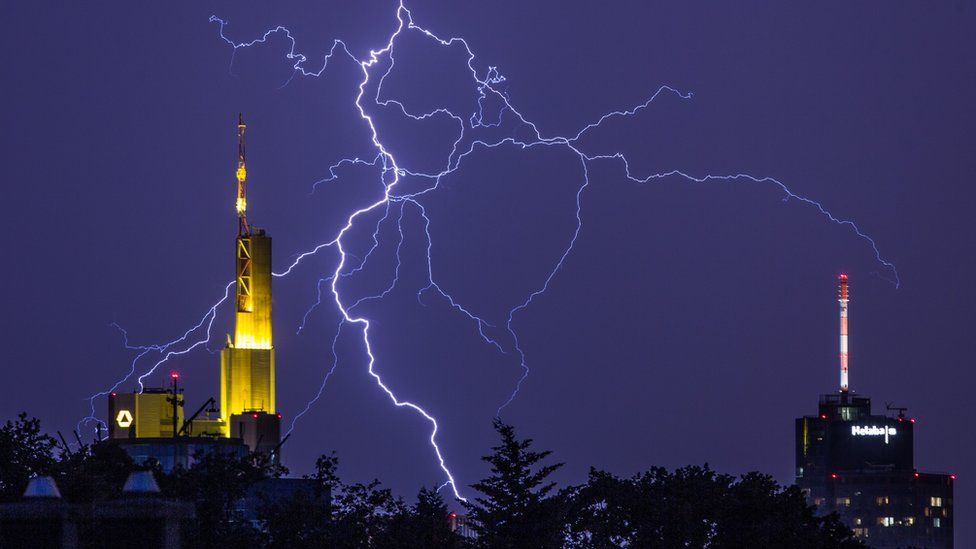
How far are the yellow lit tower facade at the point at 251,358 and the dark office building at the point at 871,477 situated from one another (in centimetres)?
10025

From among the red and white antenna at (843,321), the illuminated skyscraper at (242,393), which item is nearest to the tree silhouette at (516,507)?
the illuminated skyscraper at (242,393)

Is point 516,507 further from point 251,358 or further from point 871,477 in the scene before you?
point 871,477

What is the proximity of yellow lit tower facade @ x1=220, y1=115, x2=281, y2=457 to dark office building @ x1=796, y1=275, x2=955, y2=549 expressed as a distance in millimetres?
100250

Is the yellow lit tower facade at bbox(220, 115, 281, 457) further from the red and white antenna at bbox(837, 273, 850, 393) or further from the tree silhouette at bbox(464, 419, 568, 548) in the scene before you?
the red and white antenna at bbox(837, 273, 850, 393)

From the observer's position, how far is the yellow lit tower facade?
3201 inches

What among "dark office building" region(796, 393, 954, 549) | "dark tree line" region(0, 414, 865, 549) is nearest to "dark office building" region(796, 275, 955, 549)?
"dark office building" region(796, 393, 954, 549)

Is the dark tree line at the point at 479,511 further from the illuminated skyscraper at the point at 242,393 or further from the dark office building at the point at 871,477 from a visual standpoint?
the dark office building at the point at 871,477

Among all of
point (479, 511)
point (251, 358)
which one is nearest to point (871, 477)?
point (251, 358)

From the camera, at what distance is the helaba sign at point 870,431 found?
602 feet

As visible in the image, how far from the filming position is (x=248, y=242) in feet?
285

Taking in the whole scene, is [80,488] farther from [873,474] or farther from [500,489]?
[873,474]

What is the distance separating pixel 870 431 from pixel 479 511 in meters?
146

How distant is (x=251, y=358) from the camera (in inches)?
3295

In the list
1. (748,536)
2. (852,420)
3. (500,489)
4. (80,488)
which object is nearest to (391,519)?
(500,489)
